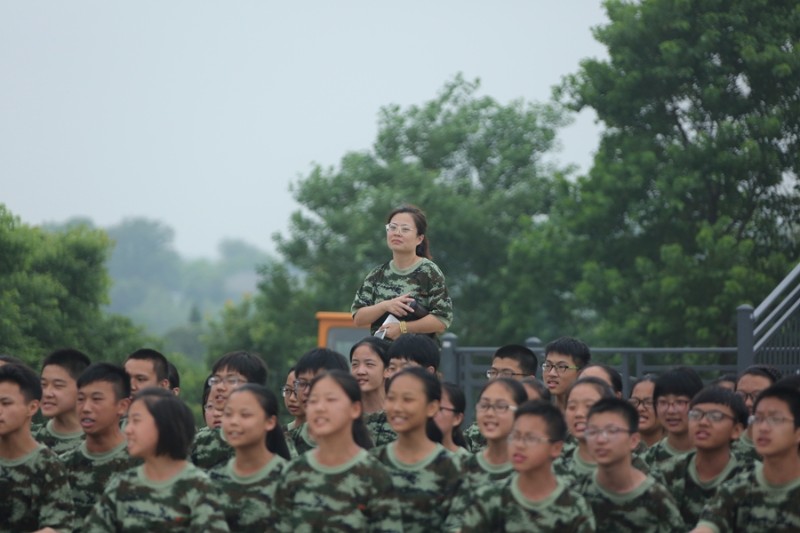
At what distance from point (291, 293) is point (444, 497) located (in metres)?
30.4

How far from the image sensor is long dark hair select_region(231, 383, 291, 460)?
736 centimetres

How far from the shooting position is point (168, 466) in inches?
279

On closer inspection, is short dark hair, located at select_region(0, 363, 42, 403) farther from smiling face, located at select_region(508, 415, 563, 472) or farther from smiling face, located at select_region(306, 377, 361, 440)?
smiling face, located at select_region(508, 415, 563, 472)

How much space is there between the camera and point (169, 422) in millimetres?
7109

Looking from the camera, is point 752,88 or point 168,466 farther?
point 752,88

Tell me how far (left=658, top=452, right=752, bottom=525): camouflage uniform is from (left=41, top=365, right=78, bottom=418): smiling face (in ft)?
10.9

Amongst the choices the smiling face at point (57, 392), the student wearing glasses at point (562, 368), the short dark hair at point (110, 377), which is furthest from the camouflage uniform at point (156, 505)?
the student wearing glasses at point (562, 368)

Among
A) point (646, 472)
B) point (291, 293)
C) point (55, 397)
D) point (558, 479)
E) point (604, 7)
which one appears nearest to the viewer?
point (558, 479)

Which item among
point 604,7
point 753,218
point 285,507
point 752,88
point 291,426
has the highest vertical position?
point 604,7

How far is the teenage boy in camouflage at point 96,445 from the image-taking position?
7.92 metres

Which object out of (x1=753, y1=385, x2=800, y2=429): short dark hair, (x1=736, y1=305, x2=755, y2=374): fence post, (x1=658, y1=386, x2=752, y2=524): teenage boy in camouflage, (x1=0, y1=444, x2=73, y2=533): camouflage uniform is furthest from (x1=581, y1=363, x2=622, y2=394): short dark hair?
(x1=736, y1=305, x2=755, y2=374): fence post

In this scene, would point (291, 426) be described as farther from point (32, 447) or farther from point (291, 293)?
point (291, 293)

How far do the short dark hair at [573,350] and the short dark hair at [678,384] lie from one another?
90cm

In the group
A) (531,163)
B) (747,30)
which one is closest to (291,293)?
(531,163)
